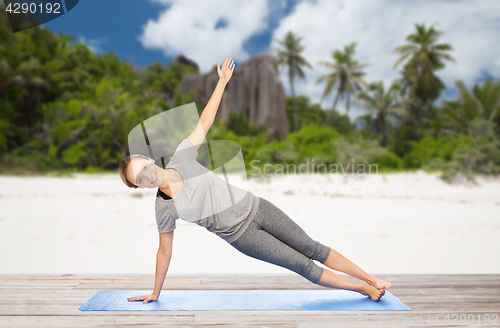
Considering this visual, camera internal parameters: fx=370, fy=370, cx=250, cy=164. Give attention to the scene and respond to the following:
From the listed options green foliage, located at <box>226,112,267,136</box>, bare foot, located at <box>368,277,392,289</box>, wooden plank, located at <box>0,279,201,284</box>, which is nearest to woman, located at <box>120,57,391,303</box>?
bare foot, located at <box>368,277,392,289</box>

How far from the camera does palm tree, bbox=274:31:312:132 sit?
58.9ft

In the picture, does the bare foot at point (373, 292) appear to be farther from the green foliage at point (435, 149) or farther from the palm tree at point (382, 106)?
the palm tree at point (382, 106)

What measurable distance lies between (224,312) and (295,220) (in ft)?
17.2

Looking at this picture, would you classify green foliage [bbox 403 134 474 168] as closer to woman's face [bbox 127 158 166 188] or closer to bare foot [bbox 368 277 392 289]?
bare foot [bbox 368 277 392 289]

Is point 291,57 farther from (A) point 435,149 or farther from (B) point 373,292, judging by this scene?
(B) point 373,292

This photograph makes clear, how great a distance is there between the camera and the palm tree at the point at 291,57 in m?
18.0

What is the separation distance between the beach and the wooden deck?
47.9 inches

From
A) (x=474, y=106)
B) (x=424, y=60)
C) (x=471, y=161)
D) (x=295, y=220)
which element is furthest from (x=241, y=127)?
(x=295, y=220)

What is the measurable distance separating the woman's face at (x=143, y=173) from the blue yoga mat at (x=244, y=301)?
2.19 feet

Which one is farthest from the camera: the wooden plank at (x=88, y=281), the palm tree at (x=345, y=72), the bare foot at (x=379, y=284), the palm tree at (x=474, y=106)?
the palm tree at (x=345, y=72)

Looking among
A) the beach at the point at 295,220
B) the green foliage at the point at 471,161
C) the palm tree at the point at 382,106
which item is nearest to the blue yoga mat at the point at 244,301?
the beach at the point at 295,220

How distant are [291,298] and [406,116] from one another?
16.9 metres

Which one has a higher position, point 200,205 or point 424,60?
point 424,60

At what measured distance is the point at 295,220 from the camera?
22.9 ft
